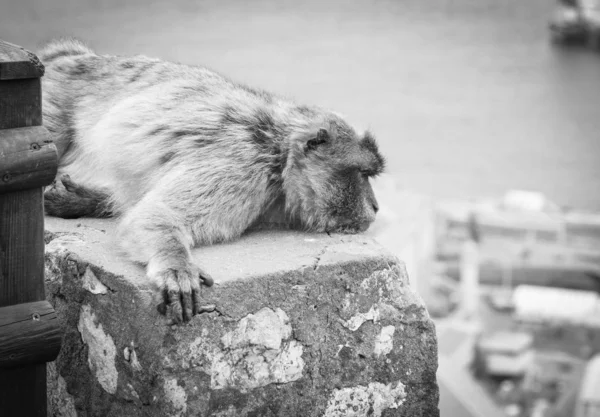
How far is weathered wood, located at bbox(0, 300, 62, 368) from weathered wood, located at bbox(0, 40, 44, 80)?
69 centimetres

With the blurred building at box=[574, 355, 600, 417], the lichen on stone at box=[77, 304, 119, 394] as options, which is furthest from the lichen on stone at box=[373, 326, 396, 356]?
the blurred building at box=[574, 355, 600, 417]

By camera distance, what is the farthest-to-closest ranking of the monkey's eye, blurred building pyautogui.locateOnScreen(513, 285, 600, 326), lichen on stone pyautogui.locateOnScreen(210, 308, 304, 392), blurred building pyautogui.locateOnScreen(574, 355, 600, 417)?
blurred building pyautogui.locateOnScreen(513, 285, 600, 326), blurred building pyautogui.locateOnScreen(574, 355, 600, 417), the monkey's eye, lichen on stone pyautogui.locateOnScreen(210, 308, 304, 392)

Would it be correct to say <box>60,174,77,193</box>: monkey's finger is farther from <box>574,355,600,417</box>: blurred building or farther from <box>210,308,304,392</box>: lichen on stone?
<box>574,355,600,417</box>: blurred building

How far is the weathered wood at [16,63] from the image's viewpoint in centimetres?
212

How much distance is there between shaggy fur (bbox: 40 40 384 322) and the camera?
3035 mm

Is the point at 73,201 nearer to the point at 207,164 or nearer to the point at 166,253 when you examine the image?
the point at 207,164

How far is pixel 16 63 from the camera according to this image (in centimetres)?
213

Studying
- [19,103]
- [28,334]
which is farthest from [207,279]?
[19,103]

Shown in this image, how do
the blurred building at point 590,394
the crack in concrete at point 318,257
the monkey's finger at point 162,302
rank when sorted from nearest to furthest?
the monkey's finger at point 162,302 → the crack in concrete at point 318,257 → the blurred building at point 590,394

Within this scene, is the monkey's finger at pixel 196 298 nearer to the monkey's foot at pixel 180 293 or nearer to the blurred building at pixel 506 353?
the monkey's foot at pixel 180 293

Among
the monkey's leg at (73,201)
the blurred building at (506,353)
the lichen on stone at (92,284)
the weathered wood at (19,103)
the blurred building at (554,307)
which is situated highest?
the weathered wood at (19,103)

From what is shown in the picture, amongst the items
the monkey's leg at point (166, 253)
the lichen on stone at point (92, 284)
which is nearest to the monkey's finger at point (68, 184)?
the monkey's leg at point (166, 253)

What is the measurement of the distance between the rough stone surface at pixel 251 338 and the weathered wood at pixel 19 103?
716 millimetres

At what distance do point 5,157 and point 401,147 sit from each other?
12013 mm
